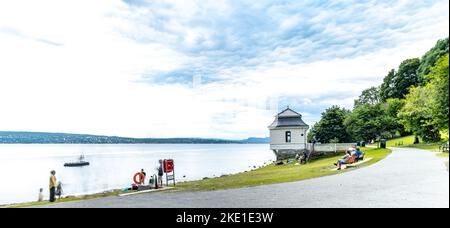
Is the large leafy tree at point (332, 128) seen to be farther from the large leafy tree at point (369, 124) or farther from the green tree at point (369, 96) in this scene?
the green tree at point (369, 96)

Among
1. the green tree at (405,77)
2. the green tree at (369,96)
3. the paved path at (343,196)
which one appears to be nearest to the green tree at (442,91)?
the paved path at (343,196)

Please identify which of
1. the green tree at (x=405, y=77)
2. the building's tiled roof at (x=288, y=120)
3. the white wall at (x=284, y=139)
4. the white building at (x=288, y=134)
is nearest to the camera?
the white building at (x=288, y=134)

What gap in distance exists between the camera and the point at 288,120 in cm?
3978

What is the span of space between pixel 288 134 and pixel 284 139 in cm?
75

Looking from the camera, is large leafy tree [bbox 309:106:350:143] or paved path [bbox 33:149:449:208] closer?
paved path [bbox 33:149:449:208]

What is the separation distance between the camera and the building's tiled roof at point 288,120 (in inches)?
1545

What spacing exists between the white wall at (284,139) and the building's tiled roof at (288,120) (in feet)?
1.93

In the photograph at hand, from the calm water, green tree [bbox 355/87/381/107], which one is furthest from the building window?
green tree [bbox 355/87/381/107]

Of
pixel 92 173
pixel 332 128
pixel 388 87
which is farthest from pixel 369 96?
pixel 92 173

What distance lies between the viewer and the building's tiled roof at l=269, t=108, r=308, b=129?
39250 millimetres

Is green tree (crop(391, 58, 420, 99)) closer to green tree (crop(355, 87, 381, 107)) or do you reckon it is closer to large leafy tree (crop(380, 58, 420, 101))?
large leafy tree (crop(380, 58, 420, 101))

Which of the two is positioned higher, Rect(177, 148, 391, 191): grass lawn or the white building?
the white building
